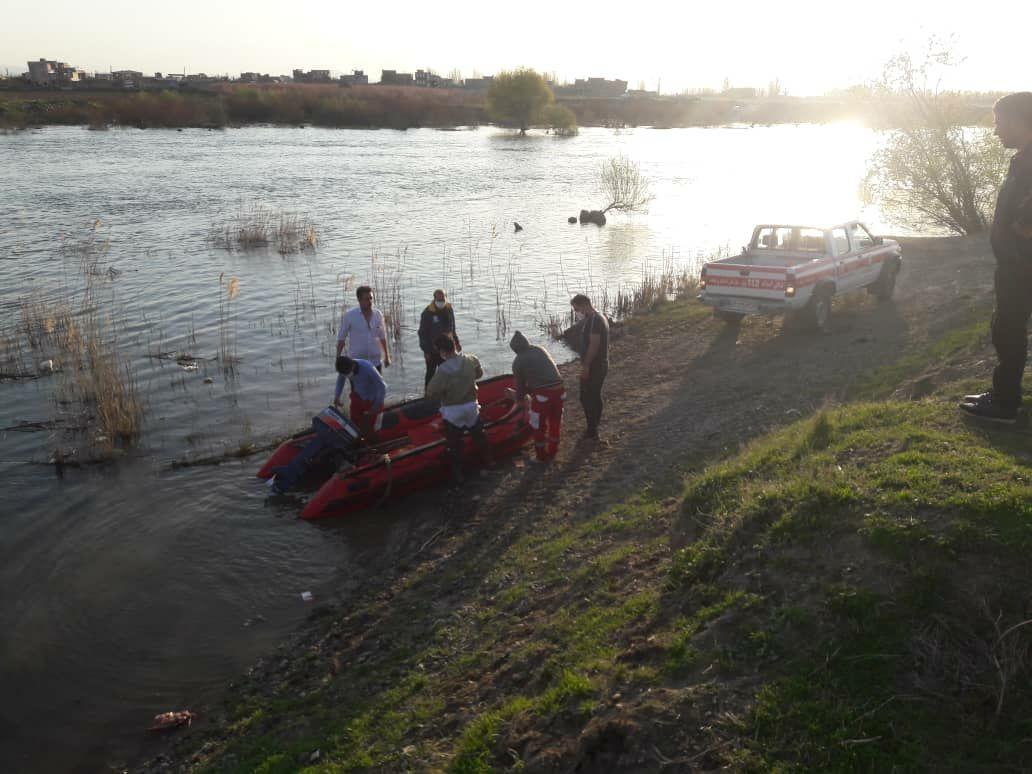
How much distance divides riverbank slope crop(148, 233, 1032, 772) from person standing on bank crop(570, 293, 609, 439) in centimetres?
124

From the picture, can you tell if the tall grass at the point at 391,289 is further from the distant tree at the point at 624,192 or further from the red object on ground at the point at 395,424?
the distant tree at the point at 624,192

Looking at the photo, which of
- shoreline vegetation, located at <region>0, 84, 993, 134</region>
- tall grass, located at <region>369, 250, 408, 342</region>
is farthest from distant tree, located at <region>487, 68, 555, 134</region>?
tall grass, located at <region>369, 250, 408, 342</region>

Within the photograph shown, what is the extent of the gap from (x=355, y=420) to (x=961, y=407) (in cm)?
721

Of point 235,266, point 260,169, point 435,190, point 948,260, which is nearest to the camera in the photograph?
point 948,260

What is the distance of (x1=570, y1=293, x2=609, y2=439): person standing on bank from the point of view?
10164 mm

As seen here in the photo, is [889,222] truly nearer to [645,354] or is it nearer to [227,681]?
[645,354]

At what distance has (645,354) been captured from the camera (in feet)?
51.7

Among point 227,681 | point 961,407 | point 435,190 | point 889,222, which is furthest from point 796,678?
point 435,190

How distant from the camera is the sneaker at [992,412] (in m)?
6.50

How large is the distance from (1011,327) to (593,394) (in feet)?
17.2

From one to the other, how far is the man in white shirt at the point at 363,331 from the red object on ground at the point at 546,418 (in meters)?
2.73

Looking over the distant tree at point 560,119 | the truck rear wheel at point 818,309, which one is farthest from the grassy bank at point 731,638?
the distant tree at point 560,119

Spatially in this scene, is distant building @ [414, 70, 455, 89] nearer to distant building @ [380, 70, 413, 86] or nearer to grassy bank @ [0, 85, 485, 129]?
distant building @ [380, 70, 413, 86]

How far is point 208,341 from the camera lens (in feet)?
56.7
